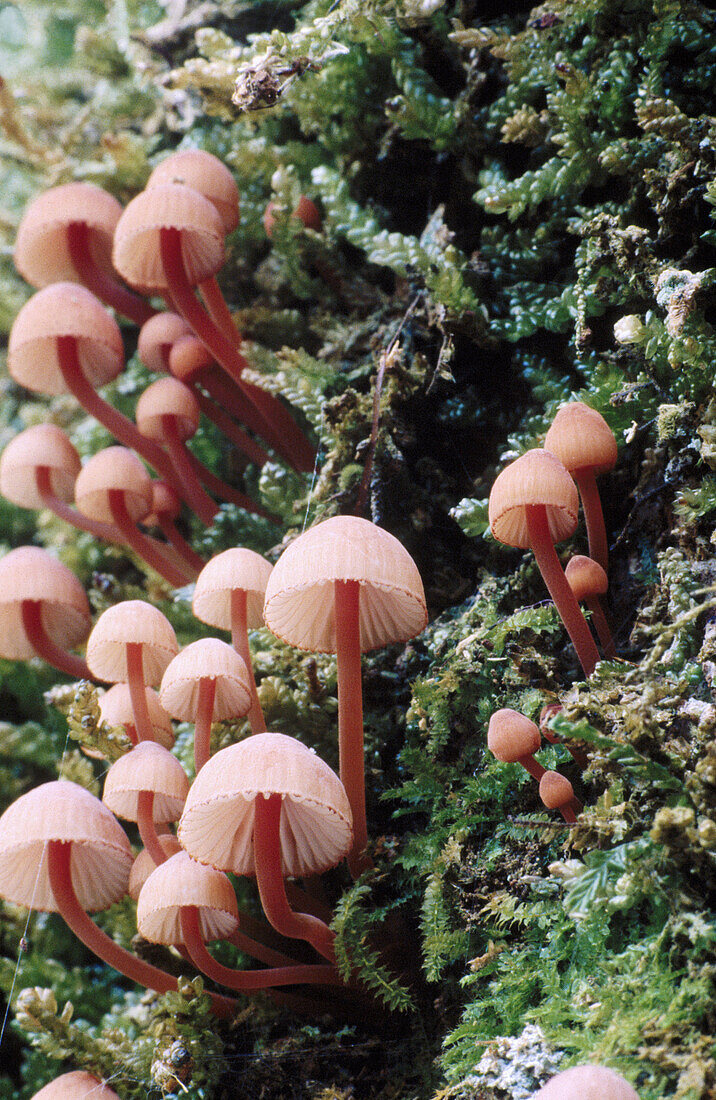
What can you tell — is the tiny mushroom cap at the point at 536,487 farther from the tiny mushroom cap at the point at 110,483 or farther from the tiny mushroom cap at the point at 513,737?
the tiny mushroom cap at the point at 110,483

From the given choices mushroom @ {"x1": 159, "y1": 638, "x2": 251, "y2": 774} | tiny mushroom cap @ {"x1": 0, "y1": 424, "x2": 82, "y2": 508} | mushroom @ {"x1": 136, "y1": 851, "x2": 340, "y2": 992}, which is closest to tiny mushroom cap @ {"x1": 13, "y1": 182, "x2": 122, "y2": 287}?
tiny mushroom cap @ {"x1": 0, "y1": 424, "x2": 82, "y2": 508}

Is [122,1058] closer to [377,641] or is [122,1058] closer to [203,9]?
[377,641]

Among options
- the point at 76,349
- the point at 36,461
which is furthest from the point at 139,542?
the point at 76,349

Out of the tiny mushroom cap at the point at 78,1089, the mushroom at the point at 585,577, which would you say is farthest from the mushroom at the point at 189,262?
the tiny mushroom cap at the point at 78,1089

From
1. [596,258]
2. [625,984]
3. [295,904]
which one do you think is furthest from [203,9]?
[625,984]

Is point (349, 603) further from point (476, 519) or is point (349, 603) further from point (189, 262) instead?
point (189, 262)
